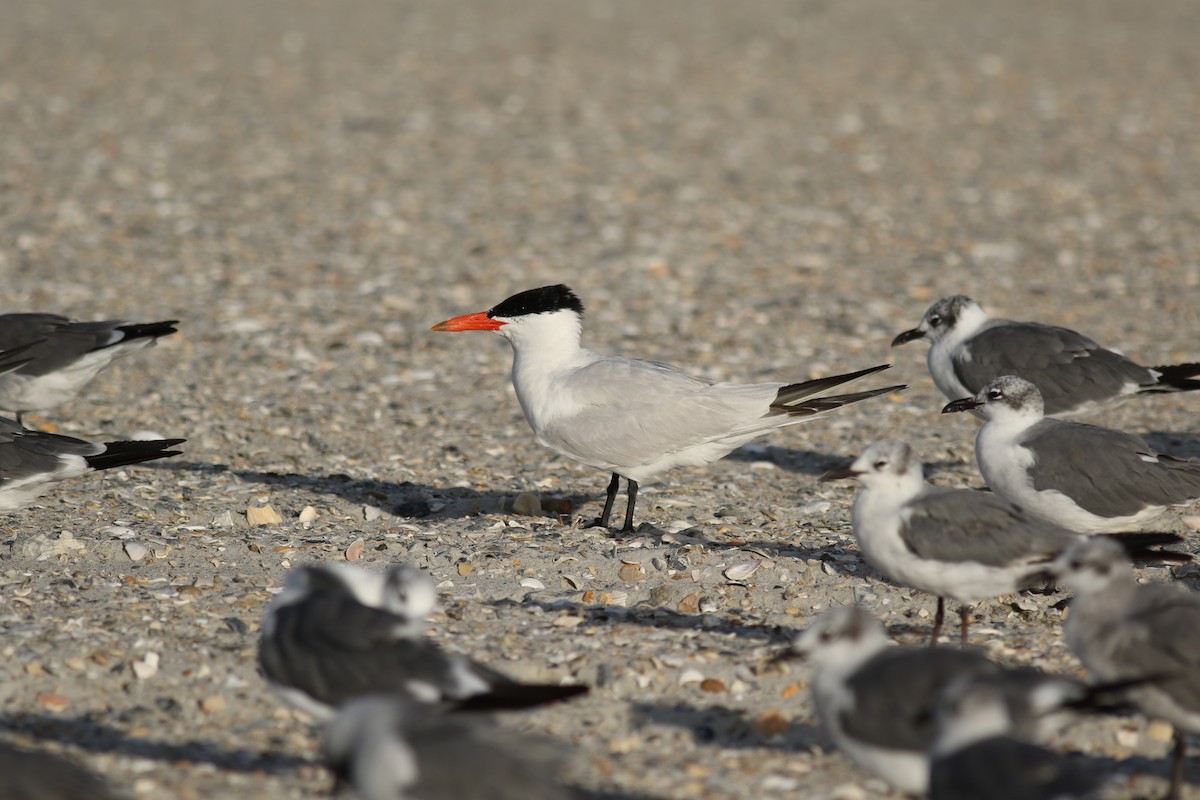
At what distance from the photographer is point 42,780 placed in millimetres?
3477

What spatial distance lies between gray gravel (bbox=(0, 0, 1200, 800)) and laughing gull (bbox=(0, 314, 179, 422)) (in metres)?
0.55

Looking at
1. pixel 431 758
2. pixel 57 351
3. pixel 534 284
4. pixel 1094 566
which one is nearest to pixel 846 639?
pixel 1094 566

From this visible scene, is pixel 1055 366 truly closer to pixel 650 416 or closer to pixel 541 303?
pixel 650 416

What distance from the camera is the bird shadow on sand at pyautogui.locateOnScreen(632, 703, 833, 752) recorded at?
444cm

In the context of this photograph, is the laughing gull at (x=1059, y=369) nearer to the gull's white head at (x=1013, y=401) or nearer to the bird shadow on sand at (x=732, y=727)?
the gull's white head at (x=1013, y=401)

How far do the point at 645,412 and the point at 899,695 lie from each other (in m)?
2.52

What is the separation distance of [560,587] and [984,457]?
1.98 metres

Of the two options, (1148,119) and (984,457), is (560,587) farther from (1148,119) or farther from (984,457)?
(1148,119)

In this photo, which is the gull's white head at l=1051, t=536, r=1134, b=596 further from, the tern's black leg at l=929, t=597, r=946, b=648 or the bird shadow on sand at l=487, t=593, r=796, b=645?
the bird shadow on sand at l=487, t=593, r=796, b=645

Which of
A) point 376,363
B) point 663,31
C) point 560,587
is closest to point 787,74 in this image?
point 663,31

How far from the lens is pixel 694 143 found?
45.3 feet

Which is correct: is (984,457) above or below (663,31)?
below

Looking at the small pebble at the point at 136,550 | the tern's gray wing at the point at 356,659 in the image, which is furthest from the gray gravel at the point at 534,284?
Result: the tern's gray wing at the point at 356,659

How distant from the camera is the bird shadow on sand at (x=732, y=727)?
14.6 ft
